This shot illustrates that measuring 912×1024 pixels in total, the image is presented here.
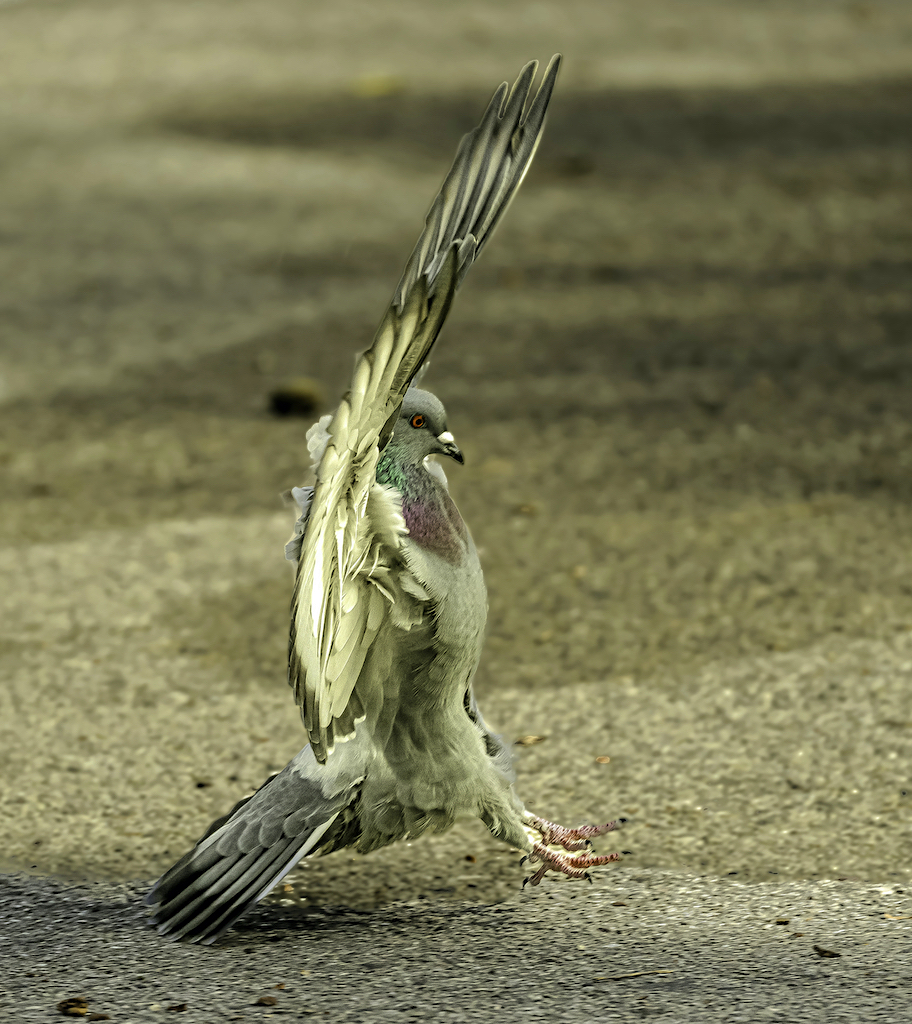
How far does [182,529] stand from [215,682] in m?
1.33

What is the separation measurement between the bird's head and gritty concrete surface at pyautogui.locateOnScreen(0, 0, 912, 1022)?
1.02 meters

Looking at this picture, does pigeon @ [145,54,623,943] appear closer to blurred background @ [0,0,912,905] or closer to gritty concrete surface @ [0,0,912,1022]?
gritty concrete surface @ [0,0,912,1022]

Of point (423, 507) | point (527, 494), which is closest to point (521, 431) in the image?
point (527, 494)

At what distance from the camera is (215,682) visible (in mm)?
4309

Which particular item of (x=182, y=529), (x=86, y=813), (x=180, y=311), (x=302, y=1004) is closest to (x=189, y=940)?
(x=302, y=1004)

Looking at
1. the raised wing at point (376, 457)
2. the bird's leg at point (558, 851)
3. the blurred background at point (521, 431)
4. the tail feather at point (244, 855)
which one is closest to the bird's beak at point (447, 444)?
the raised wing at point (376, 457)

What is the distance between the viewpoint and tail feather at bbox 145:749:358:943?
2.88 metres

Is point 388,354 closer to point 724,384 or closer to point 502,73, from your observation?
point 724,384

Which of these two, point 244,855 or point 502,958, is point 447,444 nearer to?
point 244,855

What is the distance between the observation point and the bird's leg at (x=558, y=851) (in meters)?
3.17

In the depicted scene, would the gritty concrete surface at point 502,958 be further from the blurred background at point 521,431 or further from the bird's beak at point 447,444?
the bird's beak at point 447,444

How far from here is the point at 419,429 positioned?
2.97 meters

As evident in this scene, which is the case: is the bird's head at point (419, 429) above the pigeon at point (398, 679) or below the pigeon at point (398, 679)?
above

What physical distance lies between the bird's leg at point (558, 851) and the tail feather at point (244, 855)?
47 centimetres
